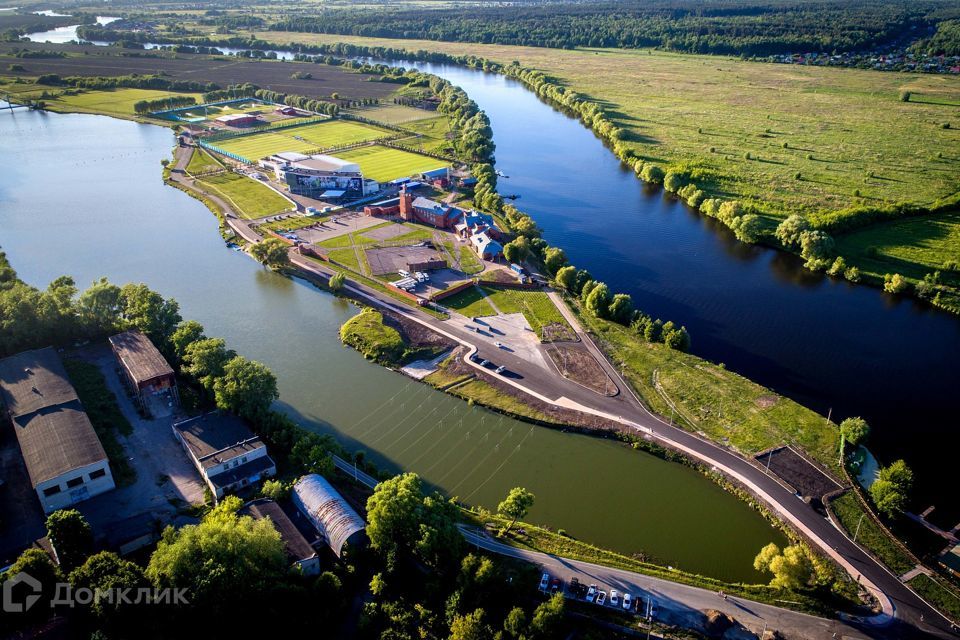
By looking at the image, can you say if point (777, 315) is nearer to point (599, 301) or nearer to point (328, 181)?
point (599, 301)

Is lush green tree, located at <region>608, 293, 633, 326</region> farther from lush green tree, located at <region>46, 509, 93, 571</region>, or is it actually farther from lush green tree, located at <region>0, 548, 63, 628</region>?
lush green tree, located at <region>0, 548, 63, 628</region>

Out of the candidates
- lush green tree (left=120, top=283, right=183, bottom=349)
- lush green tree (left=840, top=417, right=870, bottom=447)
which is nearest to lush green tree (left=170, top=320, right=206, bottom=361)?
lush green tree (left=120, top=283, right=183, bottom=349)

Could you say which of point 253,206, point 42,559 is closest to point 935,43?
point 253,206

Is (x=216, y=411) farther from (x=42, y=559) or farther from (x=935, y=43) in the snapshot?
(x=935, y=43)

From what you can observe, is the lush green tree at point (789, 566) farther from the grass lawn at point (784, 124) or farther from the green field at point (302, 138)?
the green field at point (302, 138)

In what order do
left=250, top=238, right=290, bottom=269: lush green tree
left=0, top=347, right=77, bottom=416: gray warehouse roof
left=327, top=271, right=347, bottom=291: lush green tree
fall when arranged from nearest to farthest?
left=0, top=347, right=77, bottom=416: gray warehouse roof → left=327, top=271, right=347, bottom=291: lush green tree → left=250, top=238, right=290, bottom=269: lush green tree

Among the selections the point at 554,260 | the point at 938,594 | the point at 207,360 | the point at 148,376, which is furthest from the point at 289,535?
the point at 554,260
